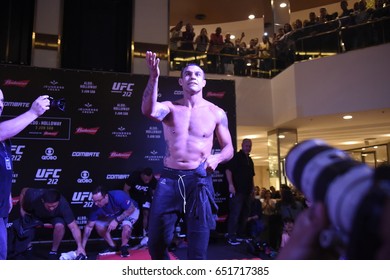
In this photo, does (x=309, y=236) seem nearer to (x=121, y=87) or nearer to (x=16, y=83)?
(x=121, y=87)

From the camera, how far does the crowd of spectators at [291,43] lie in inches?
234

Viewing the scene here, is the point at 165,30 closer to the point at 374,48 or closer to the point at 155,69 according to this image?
the point at 374,48

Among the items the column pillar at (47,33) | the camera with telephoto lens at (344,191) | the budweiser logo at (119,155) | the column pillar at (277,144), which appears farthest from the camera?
the column pillar at (277,144)

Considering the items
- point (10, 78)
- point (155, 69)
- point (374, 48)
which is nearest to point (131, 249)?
point (10, 78)

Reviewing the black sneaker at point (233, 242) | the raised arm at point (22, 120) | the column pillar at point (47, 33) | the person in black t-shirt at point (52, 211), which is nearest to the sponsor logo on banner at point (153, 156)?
the person in black t-shirt at point (52, 211)

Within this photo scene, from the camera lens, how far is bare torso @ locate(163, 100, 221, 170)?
6.61ft

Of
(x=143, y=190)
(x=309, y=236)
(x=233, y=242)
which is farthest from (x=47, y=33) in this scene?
(x=309, y=236)

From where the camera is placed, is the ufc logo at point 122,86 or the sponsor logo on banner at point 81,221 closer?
the sponsor logo on banner at point 81,221

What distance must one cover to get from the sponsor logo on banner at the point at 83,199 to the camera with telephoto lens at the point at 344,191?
14.0 ft

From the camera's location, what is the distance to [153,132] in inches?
193

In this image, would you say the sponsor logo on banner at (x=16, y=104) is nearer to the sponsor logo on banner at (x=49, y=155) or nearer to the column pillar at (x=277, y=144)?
the sponsor logo on banner at (x=49, y=155)

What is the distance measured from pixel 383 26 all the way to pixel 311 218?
617 centimetres

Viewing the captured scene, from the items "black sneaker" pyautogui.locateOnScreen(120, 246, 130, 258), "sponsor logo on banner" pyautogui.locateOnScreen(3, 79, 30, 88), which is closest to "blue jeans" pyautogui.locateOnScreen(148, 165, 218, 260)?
"black sneaker" pyautogui.locateOnScreen(120, 246, 130, 258)

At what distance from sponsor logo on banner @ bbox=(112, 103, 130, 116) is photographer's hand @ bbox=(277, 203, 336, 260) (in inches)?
175
